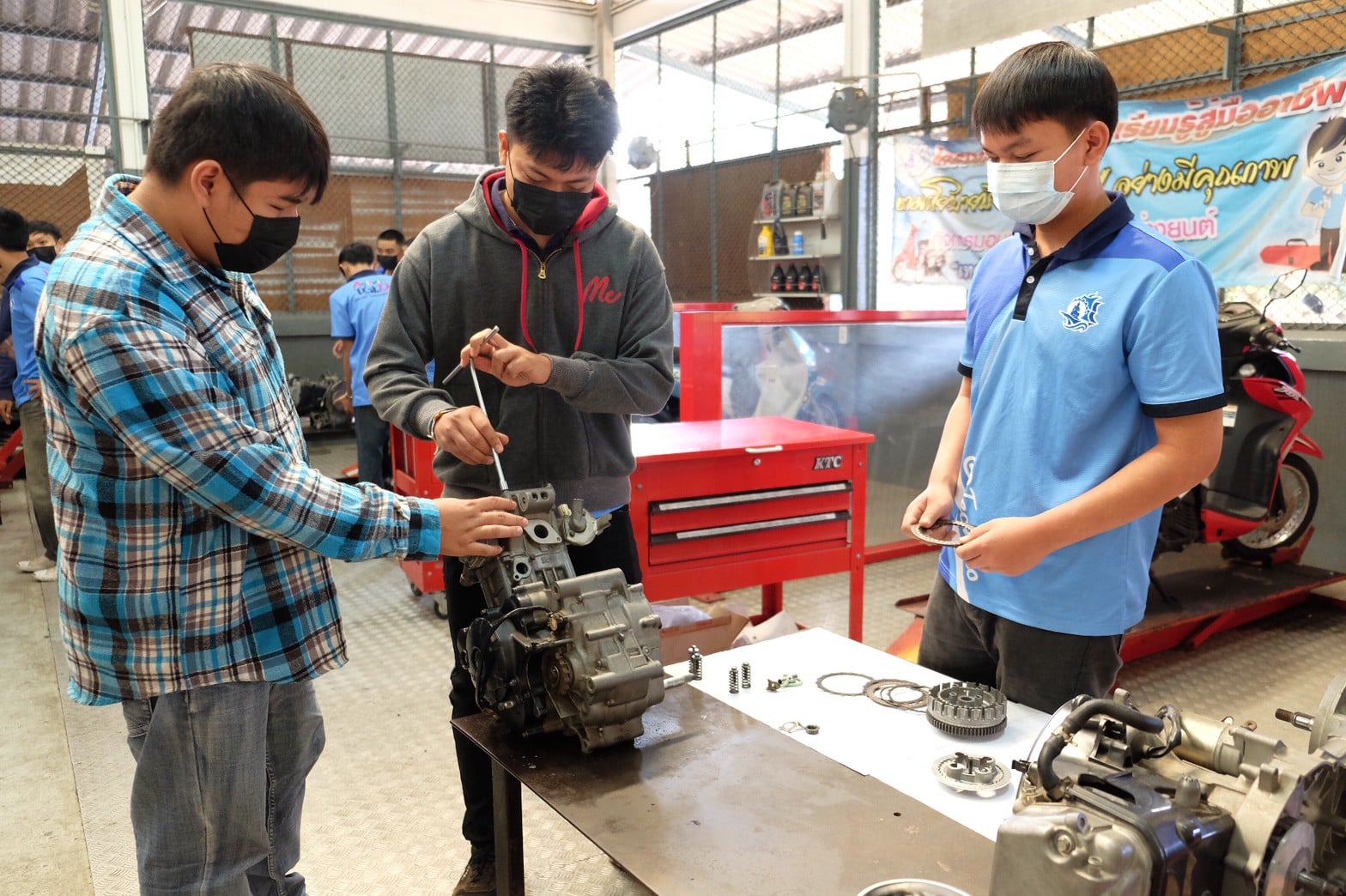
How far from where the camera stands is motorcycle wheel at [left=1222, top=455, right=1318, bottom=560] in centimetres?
381

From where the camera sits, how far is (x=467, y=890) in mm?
1839

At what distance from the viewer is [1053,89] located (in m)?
1.36

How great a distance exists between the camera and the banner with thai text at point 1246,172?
13.1 feet

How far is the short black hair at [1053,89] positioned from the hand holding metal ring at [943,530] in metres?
0.60

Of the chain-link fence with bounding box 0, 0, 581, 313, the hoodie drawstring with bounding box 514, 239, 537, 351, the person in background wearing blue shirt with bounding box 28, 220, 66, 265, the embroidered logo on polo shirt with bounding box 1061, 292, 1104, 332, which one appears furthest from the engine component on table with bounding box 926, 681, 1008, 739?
the chain-link fence with bounding box 0, 0, 581, 313

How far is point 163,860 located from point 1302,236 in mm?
4688

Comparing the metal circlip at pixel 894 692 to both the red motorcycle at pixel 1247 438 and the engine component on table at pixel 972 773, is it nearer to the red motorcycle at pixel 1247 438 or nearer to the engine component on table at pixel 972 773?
the engine component on table at pixel 972 773

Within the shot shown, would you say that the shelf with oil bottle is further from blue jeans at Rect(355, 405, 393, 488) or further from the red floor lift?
the red floor lift

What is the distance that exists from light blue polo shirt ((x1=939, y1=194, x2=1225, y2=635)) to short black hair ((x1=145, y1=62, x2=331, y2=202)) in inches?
41.5

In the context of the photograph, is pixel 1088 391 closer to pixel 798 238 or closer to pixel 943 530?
pixel 943 530

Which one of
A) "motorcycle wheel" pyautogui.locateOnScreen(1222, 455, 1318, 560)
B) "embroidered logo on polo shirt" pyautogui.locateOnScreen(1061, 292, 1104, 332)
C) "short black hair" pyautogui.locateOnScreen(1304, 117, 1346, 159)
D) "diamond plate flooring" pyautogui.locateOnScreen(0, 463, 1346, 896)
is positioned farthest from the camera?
"short black hair" pyautogui.locateOnScreen(1304, 117, 1346, 159)

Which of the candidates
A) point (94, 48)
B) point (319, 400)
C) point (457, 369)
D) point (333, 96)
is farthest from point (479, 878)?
point (94, 48)

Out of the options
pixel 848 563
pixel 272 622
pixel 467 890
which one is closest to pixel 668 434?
pixel 848 563

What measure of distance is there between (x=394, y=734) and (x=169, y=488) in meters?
1.87
